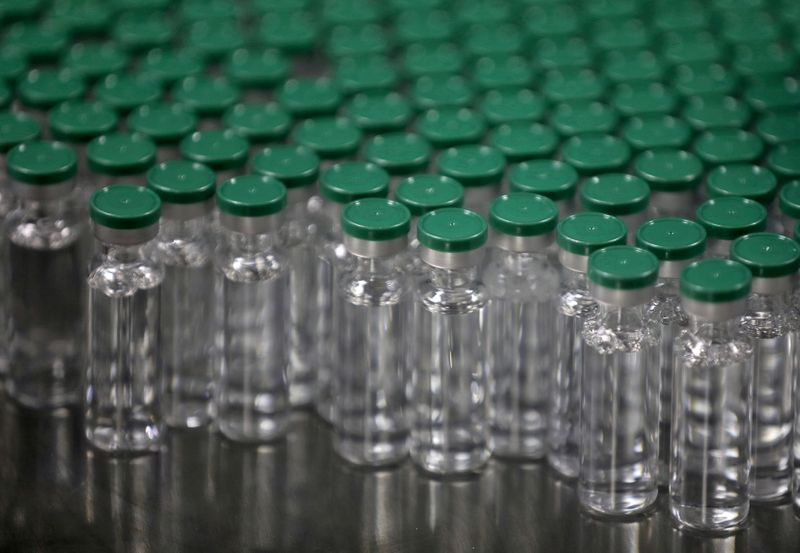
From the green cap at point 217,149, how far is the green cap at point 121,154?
1.7 inches

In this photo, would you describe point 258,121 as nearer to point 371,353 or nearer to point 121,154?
point 121,154

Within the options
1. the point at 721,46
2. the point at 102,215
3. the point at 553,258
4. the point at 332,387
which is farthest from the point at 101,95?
the point at 721,46

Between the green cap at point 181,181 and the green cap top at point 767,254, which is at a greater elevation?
the green cap at point 181,181

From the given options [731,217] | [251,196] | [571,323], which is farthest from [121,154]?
[731,217]

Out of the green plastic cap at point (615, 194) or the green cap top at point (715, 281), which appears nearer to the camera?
the green cap top at point (715, 281)

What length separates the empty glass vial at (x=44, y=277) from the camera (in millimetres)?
1704

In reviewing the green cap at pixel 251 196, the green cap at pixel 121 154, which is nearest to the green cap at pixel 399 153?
the green cap at pixel 251 196

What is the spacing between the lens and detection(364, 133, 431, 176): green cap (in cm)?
175

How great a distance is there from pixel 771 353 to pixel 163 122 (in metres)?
0.76

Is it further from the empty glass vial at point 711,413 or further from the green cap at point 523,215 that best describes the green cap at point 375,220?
the empty glass vial at point 711,413

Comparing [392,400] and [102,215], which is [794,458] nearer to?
[392,400]

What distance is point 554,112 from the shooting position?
6.19ft

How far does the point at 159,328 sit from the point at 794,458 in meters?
0.68

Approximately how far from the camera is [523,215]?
1603mm
